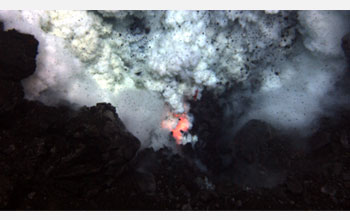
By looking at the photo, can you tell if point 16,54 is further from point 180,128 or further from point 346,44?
point 346,44

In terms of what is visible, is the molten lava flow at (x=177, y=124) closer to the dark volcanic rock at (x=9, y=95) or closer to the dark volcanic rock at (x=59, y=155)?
the dark volcanic rock at (x=59, y=155)

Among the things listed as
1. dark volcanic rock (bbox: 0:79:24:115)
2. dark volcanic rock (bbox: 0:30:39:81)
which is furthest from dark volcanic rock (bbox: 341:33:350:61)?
dark volcanic rock (bbox: 0:79:24:115)

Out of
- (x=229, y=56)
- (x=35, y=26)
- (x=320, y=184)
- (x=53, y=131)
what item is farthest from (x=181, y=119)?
(x=35, y=26)

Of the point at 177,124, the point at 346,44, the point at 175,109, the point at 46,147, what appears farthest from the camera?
the point at 177,124

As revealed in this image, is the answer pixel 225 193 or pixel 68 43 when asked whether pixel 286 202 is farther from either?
pixel 68 43

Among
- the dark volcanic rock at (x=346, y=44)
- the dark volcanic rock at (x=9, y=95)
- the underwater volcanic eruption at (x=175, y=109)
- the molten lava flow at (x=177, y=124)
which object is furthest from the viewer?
the molten lava flow at (x=177, y=124)

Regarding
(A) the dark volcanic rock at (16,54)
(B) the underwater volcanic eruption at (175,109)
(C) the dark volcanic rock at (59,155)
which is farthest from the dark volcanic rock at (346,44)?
(A) the dark volcanic rock at (16,54)

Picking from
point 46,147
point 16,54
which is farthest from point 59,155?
point 16,54
